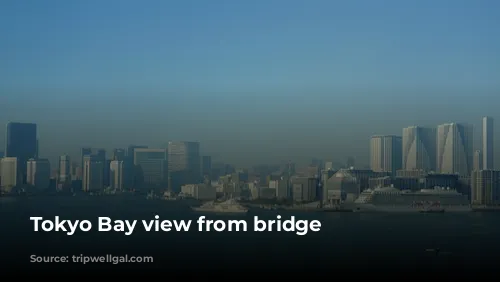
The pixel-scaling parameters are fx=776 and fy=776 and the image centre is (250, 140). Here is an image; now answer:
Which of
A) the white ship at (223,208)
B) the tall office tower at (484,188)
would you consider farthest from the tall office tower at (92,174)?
the tall office tower at (484,188)

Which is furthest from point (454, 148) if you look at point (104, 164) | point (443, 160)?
point (104, 164)

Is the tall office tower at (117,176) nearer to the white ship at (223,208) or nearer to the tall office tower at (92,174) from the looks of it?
the tall office tower at (92,174)

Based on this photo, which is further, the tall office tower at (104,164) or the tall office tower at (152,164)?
the tall office tower at (104,164)

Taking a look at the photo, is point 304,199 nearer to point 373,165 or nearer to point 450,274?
point 373,165

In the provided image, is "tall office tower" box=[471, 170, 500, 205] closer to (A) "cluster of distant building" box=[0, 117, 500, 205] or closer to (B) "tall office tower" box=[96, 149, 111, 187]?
(A) "cluster of distant building" box=[0, 117, 500, 205]

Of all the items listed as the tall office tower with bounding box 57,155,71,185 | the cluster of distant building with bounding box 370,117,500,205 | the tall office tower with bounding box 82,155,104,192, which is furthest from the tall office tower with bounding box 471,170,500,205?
the tall office tower with bounding box 57,155,71,185

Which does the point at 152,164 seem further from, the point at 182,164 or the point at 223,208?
the point at 223,208
